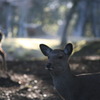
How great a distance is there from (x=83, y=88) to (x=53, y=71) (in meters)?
0.73

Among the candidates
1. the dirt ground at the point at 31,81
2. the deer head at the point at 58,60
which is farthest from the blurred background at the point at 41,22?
the deer head at the point at 58,60

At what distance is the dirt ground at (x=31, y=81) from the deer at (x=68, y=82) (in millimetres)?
2646

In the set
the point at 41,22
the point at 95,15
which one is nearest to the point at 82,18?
the point at 95,15

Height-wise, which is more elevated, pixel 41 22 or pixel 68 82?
pixel 68 82

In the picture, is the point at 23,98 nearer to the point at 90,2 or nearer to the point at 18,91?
the point at 18,91

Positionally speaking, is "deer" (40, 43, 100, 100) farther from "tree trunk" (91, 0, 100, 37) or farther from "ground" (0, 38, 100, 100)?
"tree trunk" (91, 0, 100, 37)

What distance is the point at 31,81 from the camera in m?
13.7

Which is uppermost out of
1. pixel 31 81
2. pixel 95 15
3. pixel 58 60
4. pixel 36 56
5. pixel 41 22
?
pixel 58 60

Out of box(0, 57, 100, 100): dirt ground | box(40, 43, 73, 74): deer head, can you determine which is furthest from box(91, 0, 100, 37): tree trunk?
box(40, 43, 73, 74): deer head

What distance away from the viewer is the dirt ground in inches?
442

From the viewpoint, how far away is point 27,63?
→ 60.6 feet

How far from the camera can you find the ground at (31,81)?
11.2 metres

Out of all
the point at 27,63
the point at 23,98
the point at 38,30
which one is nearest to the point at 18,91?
the point at 23,98

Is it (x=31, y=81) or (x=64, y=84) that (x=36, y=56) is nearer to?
(x=31, y=81)
